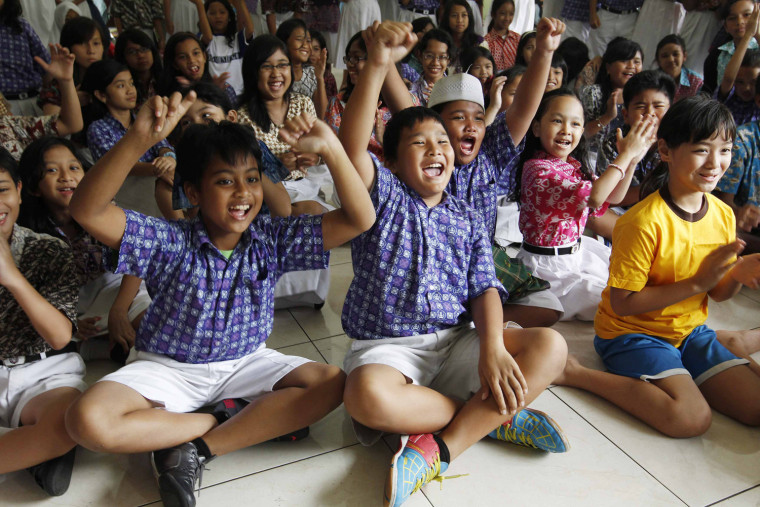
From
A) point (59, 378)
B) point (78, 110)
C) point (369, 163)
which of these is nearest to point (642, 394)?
point (369, 163)

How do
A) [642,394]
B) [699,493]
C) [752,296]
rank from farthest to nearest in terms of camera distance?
1. [752,296]
2. [642,394]
3. [699,493]

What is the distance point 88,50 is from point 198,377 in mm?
2200

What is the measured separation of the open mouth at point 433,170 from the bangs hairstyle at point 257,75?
1.05 m

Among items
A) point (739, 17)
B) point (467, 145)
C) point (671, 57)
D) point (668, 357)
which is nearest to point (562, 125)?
point (467, 145)

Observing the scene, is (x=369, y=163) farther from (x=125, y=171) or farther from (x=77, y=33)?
(x=77, y=33)

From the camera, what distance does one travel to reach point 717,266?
4.25ft

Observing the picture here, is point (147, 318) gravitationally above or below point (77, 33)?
below

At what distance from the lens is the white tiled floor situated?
3.71 feet

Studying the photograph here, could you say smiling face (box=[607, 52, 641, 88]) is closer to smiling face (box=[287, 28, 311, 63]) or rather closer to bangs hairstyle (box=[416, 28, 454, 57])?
bangs hairstyle (box=[416, 28, 454, 57])

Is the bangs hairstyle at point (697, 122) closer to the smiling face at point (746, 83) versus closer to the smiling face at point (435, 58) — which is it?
the smiling face at point (746, 83)

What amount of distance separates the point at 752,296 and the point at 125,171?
6.55ft

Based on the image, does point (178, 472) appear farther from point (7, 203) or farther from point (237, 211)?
point (7, 203)

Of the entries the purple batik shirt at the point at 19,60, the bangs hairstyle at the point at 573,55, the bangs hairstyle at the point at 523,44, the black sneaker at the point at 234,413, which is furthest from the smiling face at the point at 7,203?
the bangs hairstyle at the point at 573,55

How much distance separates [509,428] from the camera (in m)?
1.25
